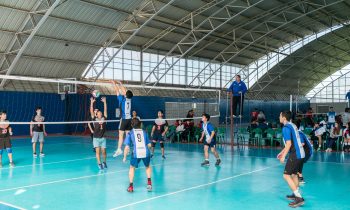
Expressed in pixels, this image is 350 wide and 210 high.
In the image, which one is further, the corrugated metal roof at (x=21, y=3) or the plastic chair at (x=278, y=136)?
the corrugated metal roof at (x=21, y=3)

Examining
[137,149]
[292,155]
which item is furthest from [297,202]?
[137,149]

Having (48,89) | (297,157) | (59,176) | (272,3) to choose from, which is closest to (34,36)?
(48,89)

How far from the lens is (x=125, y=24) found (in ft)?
92.9

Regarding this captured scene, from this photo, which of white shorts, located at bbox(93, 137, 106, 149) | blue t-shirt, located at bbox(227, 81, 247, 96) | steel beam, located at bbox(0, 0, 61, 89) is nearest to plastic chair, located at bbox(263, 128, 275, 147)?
blue t-shirt, located at bbox(227, 81, 247, 96)

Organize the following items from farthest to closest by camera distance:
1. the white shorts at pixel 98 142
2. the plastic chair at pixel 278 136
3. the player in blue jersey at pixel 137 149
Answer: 1. the plastic chair at pixel 278 136
2. the white shorts at pixel 98 142
3. the player in blue jersey at pixel 137 149

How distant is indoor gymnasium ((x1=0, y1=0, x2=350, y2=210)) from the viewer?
793cm

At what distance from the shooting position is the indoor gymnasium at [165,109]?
793cm

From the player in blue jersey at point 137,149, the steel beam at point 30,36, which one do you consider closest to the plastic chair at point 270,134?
the player in blue jersey at point 137,149

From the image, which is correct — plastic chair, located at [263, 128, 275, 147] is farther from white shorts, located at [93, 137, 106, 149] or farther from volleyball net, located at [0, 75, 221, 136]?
white shorts, located at [93, 137, 106, 149]

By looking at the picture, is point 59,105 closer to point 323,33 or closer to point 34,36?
point 34,36

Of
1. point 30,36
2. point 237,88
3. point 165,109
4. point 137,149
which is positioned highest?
point 30,36

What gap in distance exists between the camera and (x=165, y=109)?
3216 centimetres

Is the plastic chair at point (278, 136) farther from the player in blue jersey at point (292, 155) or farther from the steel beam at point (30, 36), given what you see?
the steel beam at point (30, 36)

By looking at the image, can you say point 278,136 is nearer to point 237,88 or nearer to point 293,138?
point 237,88
